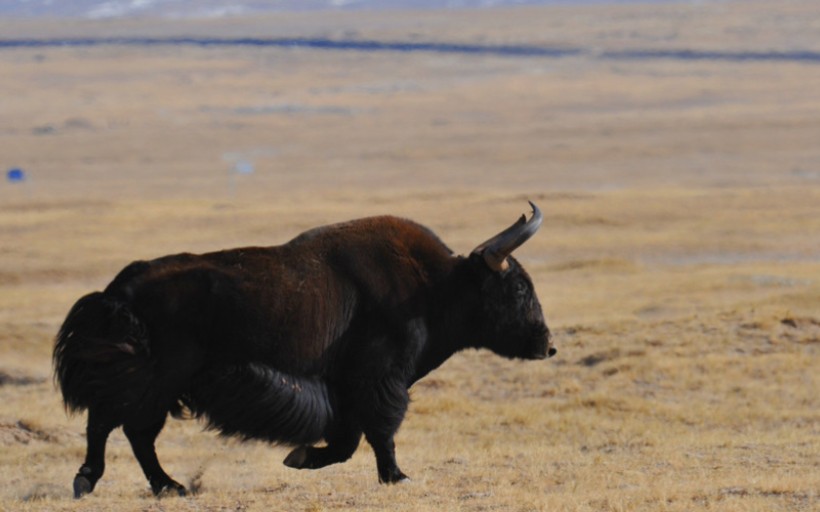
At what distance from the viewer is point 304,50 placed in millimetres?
145875

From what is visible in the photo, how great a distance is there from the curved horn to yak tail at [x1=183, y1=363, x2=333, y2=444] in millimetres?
1574

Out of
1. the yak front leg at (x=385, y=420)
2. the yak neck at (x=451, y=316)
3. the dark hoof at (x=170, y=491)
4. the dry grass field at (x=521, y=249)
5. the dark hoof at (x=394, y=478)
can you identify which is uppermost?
the yak neck at (x=451, y=316)

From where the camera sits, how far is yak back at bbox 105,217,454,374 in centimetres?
921

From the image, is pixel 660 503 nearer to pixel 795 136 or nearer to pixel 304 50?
pixel 795 136

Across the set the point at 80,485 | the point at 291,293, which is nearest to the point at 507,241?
the point at 291,293

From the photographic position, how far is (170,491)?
32.1 feet

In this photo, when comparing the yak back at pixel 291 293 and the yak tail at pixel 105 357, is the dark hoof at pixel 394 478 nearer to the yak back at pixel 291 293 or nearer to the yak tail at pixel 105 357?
the yak back at pixel 291 293

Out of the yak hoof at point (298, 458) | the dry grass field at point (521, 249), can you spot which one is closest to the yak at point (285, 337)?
the yak hoof at point (298, 458)

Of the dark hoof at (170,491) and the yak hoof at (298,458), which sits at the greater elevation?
the yak hoof at (298,458)

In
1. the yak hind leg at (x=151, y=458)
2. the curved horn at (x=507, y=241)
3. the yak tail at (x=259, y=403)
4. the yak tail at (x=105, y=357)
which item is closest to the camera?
the yak tail at (x=105, y=357)

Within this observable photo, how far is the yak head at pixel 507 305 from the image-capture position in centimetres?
1027

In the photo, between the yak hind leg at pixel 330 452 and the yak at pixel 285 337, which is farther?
the yak hind leg at pixel 330 452

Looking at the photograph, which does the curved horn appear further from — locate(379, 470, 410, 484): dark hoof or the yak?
locate(379, 470, 410, 484): dark hoof

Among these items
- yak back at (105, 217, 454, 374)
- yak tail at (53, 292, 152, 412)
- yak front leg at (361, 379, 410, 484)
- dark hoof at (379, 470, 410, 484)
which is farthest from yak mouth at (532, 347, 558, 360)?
yak tail at (53, 292, 152, 412)
